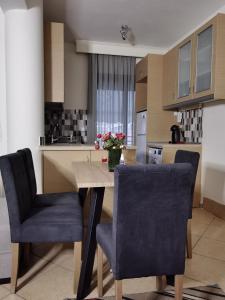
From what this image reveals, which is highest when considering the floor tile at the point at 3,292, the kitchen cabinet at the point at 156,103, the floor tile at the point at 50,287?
the kitchen cabinet at the point at 156,103

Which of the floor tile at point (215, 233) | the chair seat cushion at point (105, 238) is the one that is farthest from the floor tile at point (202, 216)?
the chair seat cushion at point (105, 238)

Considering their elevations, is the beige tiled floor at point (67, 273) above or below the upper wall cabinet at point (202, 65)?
below

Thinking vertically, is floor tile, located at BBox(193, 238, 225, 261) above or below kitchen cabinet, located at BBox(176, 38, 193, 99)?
below

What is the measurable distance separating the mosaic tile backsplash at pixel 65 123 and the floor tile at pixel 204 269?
9.12 feet

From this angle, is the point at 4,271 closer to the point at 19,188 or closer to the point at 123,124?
the point at 19,188

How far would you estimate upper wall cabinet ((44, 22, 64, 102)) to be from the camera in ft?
10.2

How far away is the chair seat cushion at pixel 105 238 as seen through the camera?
4.24ft

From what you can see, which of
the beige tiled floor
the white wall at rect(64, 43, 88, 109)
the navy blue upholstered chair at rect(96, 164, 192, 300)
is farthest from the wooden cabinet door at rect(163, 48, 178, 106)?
the navy blue upholstered chair at rect(96, 164, 192, 300)

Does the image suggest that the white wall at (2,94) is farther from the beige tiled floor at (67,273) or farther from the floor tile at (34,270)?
the floor tile at (34,270)

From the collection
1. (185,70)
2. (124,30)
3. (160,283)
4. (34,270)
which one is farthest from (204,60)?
(34,270)

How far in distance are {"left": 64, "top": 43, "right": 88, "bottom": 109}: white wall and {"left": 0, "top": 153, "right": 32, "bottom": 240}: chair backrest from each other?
2777mm

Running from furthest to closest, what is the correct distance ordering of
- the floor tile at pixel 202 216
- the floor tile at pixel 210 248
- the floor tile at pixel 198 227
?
the floor tile at pixel 202 216, the floor tile at pixel 198 227, the floor tile at pixel 210 248

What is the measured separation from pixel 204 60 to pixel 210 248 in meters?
2.04

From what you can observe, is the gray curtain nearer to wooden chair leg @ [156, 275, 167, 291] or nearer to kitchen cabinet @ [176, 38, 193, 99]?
kitchen cabinet @ [176, 38, 193, 99]
